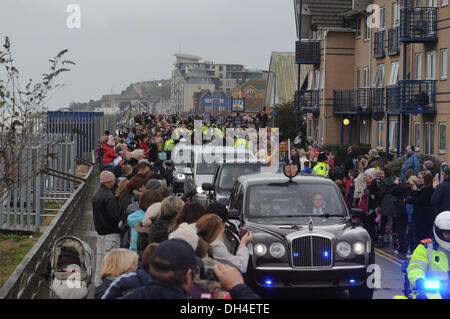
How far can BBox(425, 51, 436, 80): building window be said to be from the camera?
3567 cm

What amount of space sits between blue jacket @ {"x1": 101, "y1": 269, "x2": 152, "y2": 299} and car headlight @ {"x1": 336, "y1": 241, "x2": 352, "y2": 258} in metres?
5.34

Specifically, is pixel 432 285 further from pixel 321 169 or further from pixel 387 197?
pixel 321 169

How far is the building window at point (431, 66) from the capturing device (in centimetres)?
3567

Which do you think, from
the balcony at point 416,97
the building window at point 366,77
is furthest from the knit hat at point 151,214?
the building window at point 366,77

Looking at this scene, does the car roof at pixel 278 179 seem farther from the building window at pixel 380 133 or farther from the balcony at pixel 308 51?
the balcony at pixel 308 51

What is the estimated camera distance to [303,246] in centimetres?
1179

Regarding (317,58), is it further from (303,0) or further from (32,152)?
(32,152)

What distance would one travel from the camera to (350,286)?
11.9 metres

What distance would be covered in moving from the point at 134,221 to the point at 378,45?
35.4 meters

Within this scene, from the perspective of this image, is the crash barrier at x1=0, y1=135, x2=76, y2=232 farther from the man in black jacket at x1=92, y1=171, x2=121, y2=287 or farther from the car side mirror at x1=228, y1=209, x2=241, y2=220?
the car side mirror at x1=228, y1=209, x2=241, y2=220

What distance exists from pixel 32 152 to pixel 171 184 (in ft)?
25.2

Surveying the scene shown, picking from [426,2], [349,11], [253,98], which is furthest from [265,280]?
[253,98]

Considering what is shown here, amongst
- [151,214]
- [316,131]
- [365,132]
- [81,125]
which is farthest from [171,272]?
[316,131]

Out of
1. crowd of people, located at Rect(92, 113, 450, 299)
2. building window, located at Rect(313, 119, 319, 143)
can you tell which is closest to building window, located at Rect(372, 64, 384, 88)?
building window, located at Rect(313, 119, 319, 143)
